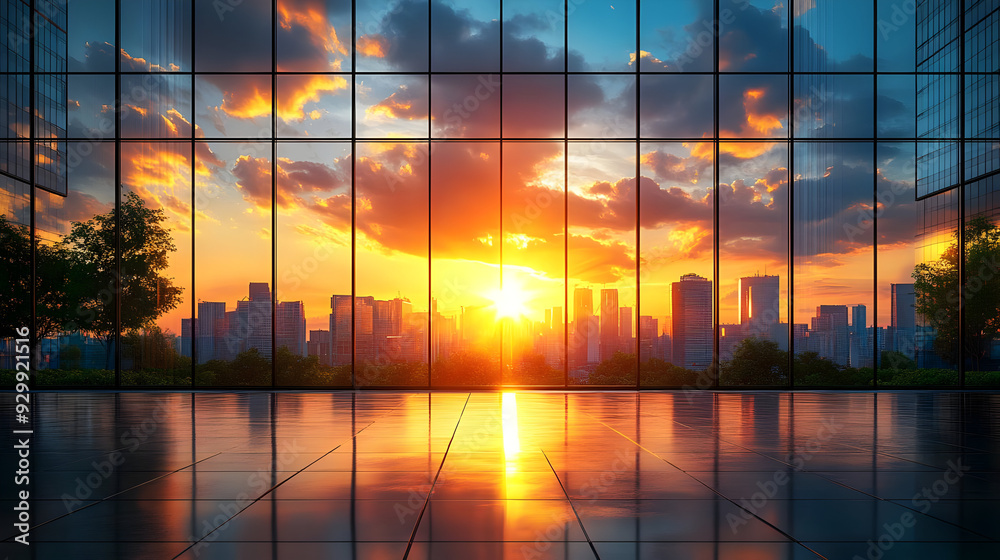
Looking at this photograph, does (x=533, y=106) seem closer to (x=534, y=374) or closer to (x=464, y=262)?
(x=464, y=262)

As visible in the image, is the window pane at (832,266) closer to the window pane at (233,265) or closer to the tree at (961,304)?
the tree at (961,304)

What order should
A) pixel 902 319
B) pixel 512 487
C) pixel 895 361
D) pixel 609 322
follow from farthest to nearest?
pixel 895 361 → pixel 902 319 → pixel 609 322 → pixel 512 487

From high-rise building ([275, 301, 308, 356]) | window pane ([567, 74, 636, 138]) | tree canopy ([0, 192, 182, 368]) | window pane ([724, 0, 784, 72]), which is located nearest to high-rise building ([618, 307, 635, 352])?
window pane ([567, 74, 636, 138])

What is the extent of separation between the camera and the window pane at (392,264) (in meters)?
18.5

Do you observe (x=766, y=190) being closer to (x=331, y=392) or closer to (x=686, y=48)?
(x=686, y=48)

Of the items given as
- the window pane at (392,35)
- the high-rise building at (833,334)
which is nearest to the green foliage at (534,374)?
the high-rise building at (833,334)

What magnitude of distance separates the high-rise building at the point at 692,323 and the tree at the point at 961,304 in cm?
690

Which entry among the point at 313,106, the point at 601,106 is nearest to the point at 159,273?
the point at 313,106

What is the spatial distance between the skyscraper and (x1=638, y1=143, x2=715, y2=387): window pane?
2.36 feet

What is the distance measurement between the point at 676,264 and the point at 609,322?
2.73 m

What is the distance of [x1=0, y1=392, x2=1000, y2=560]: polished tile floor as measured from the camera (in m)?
4.55

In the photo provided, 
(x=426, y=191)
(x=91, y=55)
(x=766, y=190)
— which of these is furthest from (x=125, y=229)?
(x=766, y=190)

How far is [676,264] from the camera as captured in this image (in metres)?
19.1

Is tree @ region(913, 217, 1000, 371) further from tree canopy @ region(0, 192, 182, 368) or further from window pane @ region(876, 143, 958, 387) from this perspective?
tree canopy @ region(0, 192, 182, 368)
